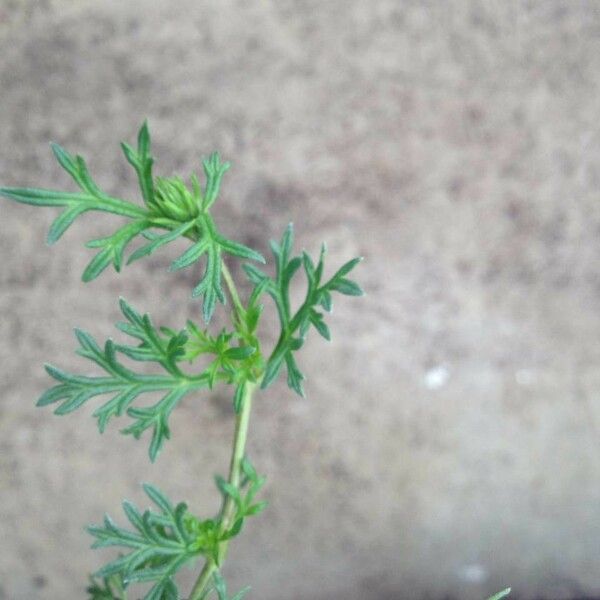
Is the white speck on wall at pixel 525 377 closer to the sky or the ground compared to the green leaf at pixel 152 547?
closer to the sky

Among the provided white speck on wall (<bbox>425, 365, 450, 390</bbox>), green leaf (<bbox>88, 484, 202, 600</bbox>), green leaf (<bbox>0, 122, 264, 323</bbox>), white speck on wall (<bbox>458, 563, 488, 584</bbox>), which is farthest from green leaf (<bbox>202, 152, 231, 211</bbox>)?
white speck on wall (<bbox>458, 563, 488, 584</bbox>)

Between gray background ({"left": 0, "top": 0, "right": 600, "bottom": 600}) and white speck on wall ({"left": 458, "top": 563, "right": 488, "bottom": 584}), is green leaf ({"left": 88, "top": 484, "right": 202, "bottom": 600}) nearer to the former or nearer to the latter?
gray background ({"left": 0, "top": 0, "right": 600, "bottom": 600})

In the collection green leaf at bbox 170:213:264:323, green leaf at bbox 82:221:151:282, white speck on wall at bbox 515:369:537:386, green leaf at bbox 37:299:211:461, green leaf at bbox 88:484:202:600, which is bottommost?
green leaf at bbox 88:484:202:600

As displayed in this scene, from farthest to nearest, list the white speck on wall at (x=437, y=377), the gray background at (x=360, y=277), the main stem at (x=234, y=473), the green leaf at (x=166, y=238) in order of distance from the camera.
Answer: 1. the white speck on wall at (x=437, y=377)
2. the gray background at (x=360, y=277)
3. the main stem at (x=234, y=473)
4. the green leaf at (x=166, y=238)

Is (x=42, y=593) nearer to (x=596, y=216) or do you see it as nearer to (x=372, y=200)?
(x=372, y=200)

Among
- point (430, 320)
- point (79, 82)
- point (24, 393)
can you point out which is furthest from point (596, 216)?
point (24, 393)

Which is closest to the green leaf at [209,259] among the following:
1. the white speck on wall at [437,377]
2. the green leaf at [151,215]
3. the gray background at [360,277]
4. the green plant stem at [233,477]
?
the green leaf at [151,215]

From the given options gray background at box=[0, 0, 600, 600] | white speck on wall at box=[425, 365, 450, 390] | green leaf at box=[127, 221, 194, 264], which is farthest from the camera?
white speck on wall at box=[425, 365, 450, 390]

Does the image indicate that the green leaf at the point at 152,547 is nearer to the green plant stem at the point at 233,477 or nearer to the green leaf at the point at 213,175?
the green plant stem at the point at 233,477
